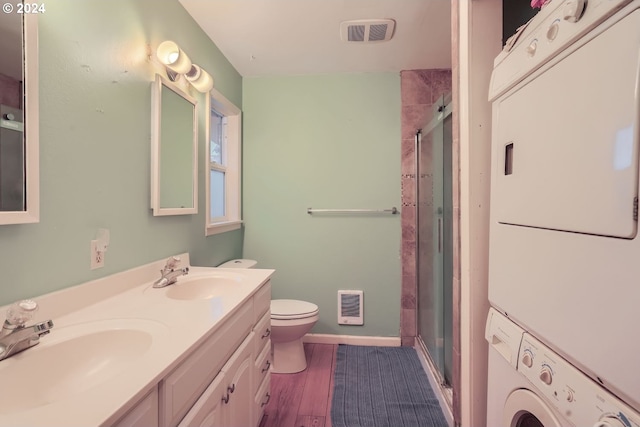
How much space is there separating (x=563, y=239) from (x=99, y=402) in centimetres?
102

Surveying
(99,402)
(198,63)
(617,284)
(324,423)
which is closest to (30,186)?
(99,402)

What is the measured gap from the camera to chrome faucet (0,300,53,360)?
2.25 ft

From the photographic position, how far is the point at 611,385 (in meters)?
0.54

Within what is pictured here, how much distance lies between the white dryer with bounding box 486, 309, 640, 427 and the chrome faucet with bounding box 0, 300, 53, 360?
1249 millimetres

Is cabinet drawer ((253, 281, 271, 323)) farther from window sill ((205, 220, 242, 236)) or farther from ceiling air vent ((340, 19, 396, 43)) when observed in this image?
ceiling air vent ((340, 19, 396, 43))

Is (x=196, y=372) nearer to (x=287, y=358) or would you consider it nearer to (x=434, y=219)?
(x=287, y=358)

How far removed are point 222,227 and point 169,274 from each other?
2.74 feet

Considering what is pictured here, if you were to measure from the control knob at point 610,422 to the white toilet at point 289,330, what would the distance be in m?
1.58

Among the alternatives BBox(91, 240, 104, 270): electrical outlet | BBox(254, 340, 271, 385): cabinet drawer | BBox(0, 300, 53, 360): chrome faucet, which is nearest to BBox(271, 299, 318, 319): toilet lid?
BBox(254, 340, 271, 385): cabinet drawer

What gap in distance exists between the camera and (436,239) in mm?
1929

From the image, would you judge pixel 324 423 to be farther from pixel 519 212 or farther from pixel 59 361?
pixel 519 212

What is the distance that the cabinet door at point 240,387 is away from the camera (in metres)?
1.03

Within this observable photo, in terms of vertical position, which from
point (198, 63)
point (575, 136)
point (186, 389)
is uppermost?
point (198, 63)

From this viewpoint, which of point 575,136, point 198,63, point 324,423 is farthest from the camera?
point 198,63
